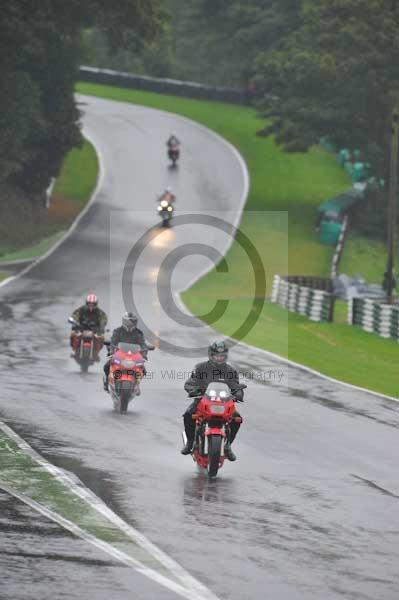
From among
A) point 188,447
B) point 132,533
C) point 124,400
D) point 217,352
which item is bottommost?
point 124,400

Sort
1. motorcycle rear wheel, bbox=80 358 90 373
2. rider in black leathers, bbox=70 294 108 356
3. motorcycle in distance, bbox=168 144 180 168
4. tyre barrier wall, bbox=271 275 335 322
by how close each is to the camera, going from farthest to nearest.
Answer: motorcycle in distance, bbox=168 144 180 168 < tyre barrier wall, bbox=271 275 335 322 < rider in black leathers, bbox=70 294 108 356 < motorcycle rear wheel, bbox=80 358 90 373

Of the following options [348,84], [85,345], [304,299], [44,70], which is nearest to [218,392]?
[85,345]

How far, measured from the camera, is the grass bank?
6110cm

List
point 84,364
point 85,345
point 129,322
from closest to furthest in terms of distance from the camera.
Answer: point 129,322 < point 85,345 < point 84,364

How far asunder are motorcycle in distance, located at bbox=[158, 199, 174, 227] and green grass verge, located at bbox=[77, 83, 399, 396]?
4755 mm

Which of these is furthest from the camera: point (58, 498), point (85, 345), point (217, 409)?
point (85, 345)

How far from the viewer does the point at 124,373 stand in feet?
76.4

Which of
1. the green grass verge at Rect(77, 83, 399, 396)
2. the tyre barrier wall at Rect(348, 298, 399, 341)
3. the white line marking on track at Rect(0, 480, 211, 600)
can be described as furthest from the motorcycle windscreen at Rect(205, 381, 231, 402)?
the tyre barrier wall at Rect(348, 298, 399, 341)

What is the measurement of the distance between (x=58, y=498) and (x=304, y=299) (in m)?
33.0

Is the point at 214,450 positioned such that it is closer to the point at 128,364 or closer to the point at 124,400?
the point at 128,364

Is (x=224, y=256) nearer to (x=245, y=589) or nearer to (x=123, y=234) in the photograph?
(x=123, y=234)

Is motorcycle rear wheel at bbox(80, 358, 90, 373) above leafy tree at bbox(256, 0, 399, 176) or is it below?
below

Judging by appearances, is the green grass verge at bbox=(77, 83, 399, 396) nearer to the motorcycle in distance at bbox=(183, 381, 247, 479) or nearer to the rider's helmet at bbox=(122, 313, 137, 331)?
the rider's helmet at bbox=(122, 313, 137, 331)

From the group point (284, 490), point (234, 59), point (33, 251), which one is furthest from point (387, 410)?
point (234, 59)
